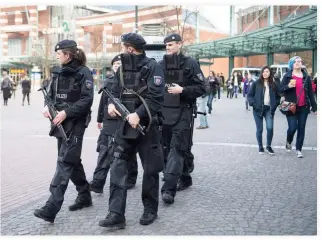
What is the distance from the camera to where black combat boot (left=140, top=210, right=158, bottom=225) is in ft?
15.5

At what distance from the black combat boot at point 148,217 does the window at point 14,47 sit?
205 feet

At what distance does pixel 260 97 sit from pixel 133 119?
17.0 feet

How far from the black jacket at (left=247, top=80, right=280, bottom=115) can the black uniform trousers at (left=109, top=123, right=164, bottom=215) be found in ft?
15.6

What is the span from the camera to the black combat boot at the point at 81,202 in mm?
5258

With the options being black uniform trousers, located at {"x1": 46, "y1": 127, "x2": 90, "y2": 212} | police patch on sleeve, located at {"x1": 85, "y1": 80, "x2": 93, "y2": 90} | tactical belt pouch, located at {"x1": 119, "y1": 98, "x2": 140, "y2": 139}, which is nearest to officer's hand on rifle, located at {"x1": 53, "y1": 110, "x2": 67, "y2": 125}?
black uniform trousers, located at {"x1": 46, "y1": 127, "x2": 90, "y2": 212}

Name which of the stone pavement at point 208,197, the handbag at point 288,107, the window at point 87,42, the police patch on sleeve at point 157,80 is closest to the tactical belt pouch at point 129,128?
the police patch on sleeve at point 157,80

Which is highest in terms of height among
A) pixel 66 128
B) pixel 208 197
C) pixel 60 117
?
pixel 60 117

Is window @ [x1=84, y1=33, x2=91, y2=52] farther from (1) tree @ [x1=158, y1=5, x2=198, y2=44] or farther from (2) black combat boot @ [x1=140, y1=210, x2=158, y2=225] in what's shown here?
(2) black combat boot @ [x1=140, y1=210, x2=158, y2=225]

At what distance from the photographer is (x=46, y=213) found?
470 cm

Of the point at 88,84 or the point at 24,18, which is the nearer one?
the point at 88,84

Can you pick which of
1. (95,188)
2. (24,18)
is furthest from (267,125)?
(24,18)

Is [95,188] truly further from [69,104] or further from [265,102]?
[265,102]

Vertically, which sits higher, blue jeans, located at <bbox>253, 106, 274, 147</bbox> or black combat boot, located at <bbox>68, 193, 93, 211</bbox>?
blue jeans, located at <bbox>253, 106, 274, 147</bbox>

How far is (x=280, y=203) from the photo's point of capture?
5.48 m
